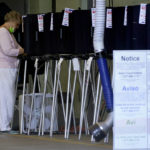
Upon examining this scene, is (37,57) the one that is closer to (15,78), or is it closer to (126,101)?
(15,78)

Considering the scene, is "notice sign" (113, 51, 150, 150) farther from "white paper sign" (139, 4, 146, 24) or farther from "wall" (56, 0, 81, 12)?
"wall" (56, 0, 81, 12)

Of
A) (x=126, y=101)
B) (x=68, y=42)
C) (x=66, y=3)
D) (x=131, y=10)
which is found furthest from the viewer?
(x=66, y=3)

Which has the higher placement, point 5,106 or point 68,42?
point 68,42

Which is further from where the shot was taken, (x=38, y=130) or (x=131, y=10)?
(x=38, y=130)

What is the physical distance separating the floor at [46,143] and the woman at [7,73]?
19.9 inches

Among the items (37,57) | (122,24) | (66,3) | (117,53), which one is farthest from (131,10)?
(66,3)

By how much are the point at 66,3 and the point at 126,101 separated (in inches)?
210

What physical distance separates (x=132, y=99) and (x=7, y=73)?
3.50m

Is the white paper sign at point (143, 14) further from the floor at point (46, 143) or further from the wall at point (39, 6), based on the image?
the wall at point (39, 6)

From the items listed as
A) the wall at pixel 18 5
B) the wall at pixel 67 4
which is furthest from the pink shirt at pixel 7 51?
the wall at pixel 18 5

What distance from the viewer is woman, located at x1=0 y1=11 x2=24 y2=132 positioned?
749 centimetres

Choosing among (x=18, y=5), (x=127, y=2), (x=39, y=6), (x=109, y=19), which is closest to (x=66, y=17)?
(x=109, y=19)

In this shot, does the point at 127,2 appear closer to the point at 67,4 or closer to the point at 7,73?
the point at 67,4

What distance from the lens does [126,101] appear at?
434 centimetres
